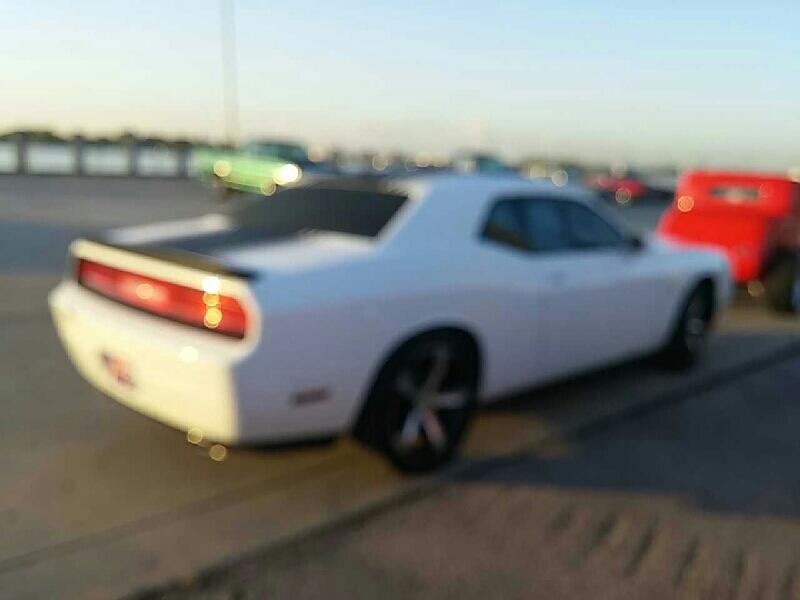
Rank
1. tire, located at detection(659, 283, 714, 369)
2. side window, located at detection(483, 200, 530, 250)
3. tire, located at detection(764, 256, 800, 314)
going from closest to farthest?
side window, located at detection(483, 200, 530, 250) < tire, located at detection(659, 283, 714, 369) < tire, located at detection(764, 256, 800, 314)

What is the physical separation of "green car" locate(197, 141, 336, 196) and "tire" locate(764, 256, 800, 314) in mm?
10727

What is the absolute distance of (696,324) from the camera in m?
6.45

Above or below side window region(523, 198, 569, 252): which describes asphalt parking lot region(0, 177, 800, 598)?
below

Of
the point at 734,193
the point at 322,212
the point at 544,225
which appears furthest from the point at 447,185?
the point at 734,193

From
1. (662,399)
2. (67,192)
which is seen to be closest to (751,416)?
(662,399)

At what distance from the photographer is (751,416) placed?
538 centimetres

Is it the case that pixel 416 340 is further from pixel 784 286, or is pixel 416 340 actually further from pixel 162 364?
pixel 784 286

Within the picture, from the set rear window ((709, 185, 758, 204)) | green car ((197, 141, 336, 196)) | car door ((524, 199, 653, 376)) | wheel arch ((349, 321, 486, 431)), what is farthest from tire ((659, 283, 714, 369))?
green car ((197, 141, 336, 196))

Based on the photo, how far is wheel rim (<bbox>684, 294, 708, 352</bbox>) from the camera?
247 inches

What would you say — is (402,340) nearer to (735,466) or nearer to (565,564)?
(565,564)

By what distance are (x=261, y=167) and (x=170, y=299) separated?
16182 millimetres

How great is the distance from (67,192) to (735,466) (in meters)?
18.8

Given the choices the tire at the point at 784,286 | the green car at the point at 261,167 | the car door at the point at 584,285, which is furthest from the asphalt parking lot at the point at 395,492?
the green car at the point at 261,167

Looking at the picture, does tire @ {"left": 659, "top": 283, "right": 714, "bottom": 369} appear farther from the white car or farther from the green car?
the green car
